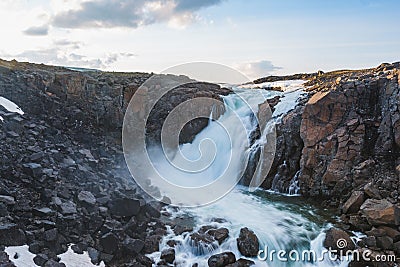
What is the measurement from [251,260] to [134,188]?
5.65m

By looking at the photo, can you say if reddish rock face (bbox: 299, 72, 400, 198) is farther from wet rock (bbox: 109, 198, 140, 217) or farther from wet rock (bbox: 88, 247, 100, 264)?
wet rock (bbox: 88, 247, 100, 264)

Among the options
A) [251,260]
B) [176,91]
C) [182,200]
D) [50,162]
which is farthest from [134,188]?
[176,91]

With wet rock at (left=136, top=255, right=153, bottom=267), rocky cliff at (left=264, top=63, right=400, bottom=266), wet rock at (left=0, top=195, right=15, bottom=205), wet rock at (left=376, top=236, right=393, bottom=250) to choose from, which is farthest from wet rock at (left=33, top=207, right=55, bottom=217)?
wet rock at (left=376, top=236, right=393, bottom=250)

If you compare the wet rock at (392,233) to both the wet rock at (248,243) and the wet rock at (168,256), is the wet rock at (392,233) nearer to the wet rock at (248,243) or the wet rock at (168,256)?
the wet rock at (248,243)

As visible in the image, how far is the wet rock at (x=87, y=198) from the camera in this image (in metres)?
11.6

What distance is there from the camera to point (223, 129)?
70.0 feet

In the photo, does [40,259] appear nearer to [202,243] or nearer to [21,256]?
[21,256]

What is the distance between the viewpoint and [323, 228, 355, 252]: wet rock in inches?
425

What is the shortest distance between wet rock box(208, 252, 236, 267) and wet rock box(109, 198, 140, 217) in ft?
10.5

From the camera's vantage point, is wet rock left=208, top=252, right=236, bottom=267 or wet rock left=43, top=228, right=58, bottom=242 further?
wet rock left=208, top=252, right=236, bottom=267

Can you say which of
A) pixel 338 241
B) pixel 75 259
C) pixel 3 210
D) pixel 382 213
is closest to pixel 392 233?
pixel 382 213

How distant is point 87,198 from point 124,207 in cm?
127

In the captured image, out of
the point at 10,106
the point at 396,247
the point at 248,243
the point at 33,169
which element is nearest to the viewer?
the point at 396,247

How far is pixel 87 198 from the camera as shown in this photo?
11.8 meters
